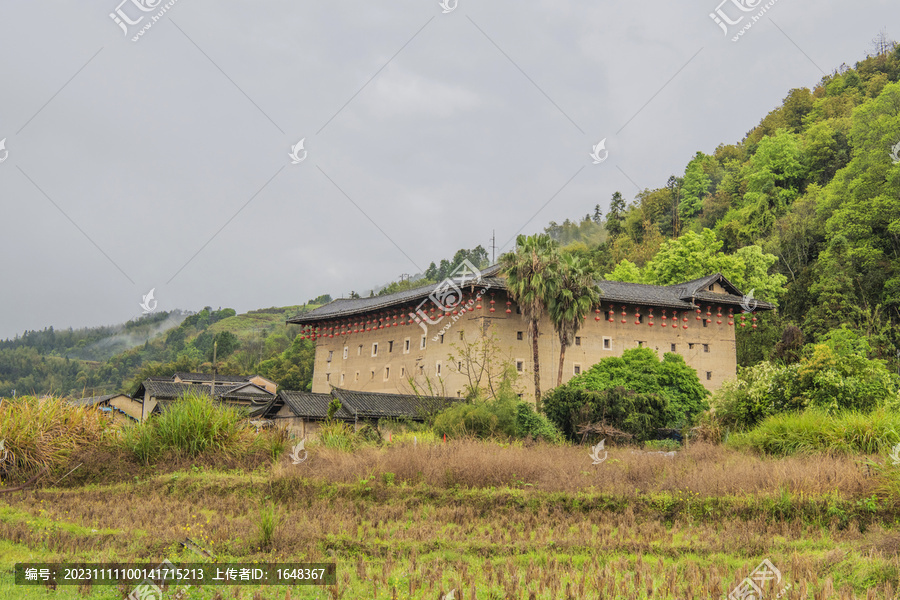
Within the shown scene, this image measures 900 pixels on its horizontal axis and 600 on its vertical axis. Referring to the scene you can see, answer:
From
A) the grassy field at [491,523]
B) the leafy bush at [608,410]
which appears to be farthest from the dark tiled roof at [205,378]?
the grassy field at [491,523]

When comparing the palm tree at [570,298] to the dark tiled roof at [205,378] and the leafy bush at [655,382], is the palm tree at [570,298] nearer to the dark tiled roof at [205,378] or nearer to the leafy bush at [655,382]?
the leafy bush at [655,382]

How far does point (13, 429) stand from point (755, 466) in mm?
16924

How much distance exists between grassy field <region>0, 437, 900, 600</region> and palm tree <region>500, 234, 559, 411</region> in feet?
60.9

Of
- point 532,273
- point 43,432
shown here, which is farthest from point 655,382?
point 43,432

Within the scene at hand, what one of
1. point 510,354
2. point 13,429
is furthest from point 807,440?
point 510,354

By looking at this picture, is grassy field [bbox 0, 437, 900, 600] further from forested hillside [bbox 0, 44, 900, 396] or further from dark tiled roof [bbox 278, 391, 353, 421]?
dark tiled roof [bbox 278, 391, 353, 421]

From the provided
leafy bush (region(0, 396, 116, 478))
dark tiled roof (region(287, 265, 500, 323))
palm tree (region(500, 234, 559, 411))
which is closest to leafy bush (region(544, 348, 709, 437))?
palm tree (region(500, 234, 559, 411))

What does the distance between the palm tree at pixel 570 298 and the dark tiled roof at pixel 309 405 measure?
11683mm

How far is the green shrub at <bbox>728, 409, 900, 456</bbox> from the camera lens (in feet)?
55.9

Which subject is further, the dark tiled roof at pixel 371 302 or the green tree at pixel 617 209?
the green tree at pixel 617 209

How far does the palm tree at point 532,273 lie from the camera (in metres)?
37.3

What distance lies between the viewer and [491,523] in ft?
44.4

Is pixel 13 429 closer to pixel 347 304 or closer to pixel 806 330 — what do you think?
pixel 347 304

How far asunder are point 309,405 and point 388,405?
3561 mm
